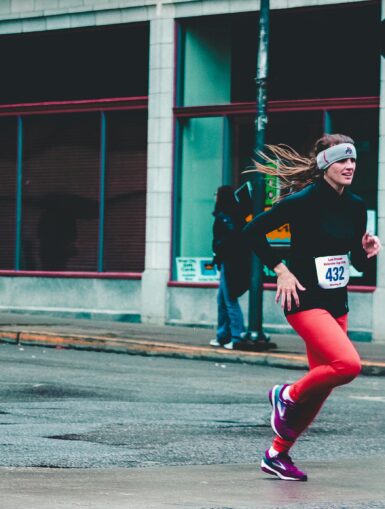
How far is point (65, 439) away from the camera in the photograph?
29.1 ft

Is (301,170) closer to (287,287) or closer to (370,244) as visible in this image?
(370,244)

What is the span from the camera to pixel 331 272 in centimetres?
761

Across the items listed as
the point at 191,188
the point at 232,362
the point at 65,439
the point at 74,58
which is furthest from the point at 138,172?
the point at 65,439

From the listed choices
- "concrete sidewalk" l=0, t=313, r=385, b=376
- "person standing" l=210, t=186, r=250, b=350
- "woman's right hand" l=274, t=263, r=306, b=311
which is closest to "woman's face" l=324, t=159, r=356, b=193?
"woman's right hand" l=274, t=263, r=306, b=311

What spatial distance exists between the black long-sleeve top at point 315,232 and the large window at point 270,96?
11907 mm

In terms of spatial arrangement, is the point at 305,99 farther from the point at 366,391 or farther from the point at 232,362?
the point at 366,391

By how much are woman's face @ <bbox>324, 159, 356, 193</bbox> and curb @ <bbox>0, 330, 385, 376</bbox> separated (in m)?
7.80

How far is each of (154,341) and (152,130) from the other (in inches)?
196

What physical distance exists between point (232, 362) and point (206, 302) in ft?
14.9

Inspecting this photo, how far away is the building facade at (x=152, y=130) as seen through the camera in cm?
2005

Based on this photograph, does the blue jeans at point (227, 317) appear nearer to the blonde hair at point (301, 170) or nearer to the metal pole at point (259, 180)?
the metal pole at point (259, 180)

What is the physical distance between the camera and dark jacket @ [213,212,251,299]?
16984 millimetres

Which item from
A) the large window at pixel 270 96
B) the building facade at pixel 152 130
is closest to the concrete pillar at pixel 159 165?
the building facade at pixel 152 130

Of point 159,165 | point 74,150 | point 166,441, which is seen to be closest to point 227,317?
point 159,165
